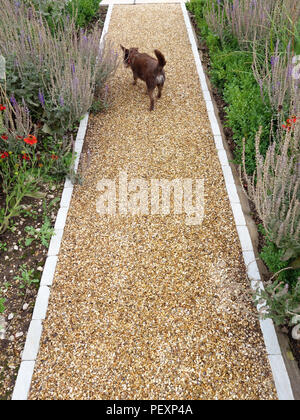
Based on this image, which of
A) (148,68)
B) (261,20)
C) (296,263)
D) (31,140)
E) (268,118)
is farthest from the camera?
(261,20)

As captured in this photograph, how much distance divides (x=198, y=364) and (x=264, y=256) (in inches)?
36.7

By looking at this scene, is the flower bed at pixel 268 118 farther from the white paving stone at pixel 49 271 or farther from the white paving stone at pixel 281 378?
the white paving stone at pixel 49 271

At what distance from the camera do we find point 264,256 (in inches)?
96.3

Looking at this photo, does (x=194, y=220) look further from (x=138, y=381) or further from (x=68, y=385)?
(x=68, y=385)

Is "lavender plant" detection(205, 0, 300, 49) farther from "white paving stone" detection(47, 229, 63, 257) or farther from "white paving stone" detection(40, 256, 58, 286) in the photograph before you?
"white paving stone" detection(40, 256, 58, 286)

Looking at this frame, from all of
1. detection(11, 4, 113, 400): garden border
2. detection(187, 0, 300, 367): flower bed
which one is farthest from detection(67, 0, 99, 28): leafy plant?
detection(11, 4, 113, 400): garden border

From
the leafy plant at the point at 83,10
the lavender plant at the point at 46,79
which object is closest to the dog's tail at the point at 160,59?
the lavender plant at the point at 46,79

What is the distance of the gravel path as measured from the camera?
203 cm

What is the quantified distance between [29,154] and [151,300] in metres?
2.06

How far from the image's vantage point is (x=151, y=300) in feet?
7.90

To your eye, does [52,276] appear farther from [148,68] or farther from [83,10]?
[83,10]

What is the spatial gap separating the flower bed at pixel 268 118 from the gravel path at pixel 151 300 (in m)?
0.28

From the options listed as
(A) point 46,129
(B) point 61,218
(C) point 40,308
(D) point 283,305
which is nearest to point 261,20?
(A) point 46,129
